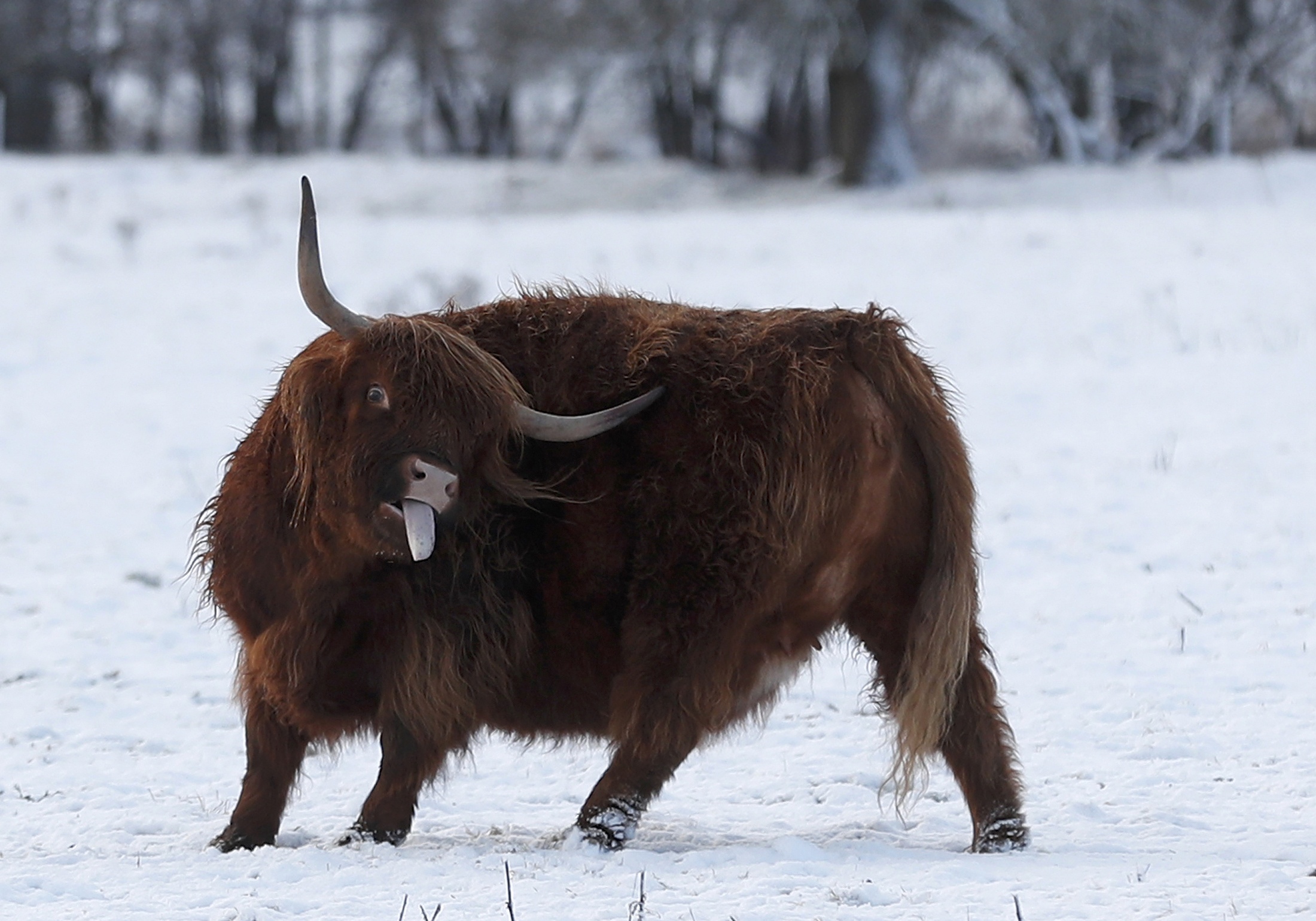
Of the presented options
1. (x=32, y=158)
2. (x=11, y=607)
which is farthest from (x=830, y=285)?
(x=32, y=158)

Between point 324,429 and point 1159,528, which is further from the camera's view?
point 1159,528

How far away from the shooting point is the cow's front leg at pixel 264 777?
4.53 m

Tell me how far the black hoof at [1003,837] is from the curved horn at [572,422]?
1458 millimetres

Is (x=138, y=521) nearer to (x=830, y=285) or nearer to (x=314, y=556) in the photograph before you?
(x=314, y=556)

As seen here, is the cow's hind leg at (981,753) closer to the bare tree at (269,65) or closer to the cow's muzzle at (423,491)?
the cow's muzzle at (423,491)

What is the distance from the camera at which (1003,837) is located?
435 cm

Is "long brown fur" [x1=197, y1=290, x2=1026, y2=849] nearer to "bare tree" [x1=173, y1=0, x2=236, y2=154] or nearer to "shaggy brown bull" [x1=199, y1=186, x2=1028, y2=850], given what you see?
"shaggy brown bull" [x1=199, y1=186, x2=1028, y2=850]

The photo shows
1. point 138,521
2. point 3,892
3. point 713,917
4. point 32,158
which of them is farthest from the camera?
point 32,158

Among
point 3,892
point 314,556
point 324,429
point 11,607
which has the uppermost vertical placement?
point 324,429

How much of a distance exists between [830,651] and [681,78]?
30573 millimetres

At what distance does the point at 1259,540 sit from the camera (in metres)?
7.87

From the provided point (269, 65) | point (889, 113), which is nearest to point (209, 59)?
point (269, 65)

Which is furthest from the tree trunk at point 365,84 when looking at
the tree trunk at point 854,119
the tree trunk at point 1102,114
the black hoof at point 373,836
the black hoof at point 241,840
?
the black hoof at point 373,836

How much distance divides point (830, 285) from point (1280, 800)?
10210mm
